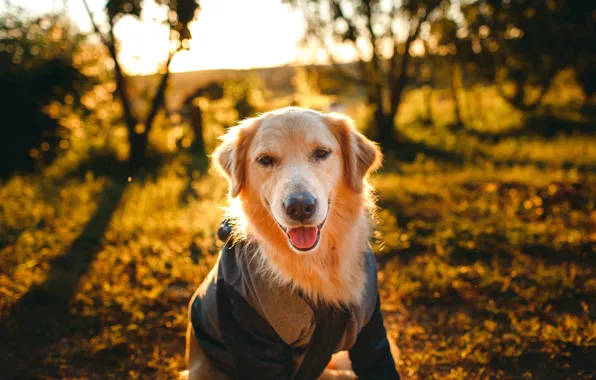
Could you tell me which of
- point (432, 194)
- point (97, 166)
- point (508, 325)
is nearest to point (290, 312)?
point (508, 325)

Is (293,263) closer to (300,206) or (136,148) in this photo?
(300,206)

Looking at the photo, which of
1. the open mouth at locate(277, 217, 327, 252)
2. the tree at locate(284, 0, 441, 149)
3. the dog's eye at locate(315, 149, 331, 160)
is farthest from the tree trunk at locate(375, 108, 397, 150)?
the open mouth at locate(277, 217, 327, 252)

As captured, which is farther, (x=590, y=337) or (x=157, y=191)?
(x=157, y=191)

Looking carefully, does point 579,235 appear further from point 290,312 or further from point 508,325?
point 290,312

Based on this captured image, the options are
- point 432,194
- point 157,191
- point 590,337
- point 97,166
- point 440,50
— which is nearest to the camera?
point 590,337

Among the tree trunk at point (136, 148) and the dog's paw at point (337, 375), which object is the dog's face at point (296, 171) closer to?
the dog's paw at point (337, 375)

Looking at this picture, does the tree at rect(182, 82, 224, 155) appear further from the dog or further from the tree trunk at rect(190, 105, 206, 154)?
the dog

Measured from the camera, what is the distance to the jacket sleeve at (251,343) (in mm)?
2299

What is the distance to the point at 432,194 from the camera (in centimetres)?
646

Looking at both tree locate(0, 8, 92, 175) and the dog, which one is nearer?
the dog

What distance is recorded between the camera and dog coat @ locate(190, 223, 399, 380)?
2.30 m

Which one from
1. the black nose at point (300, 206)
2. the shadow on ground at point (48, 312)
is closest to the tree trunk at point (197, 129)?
Answer: the shadow on ground at point (48, 312)

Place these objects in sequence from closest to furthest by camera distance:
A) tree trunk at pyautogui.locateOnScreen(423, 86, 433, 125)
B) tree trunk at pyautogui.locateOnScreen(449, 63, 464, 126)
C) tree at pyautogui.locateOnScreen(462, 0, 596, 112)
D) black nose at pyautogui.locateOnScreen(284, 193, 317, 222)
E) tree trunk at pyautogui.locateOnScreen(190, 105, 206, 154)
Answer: black nose at pyautogui.locateOnScreen(284, 193, 317, 222)
tree trunk at pyautogui.locateOnScreen(190, 105, 206, 154)
tree at pyautogui.locateOnScreen(462, 0, 596, 112)
tree trunk at pyautogui.locateOnScreen(449, 63, 464, 126)
tree trunk at pyautogui.locateOnScreen(423, 86, 433, 125)

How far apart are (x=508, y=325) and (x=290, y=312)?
2.11 meters
